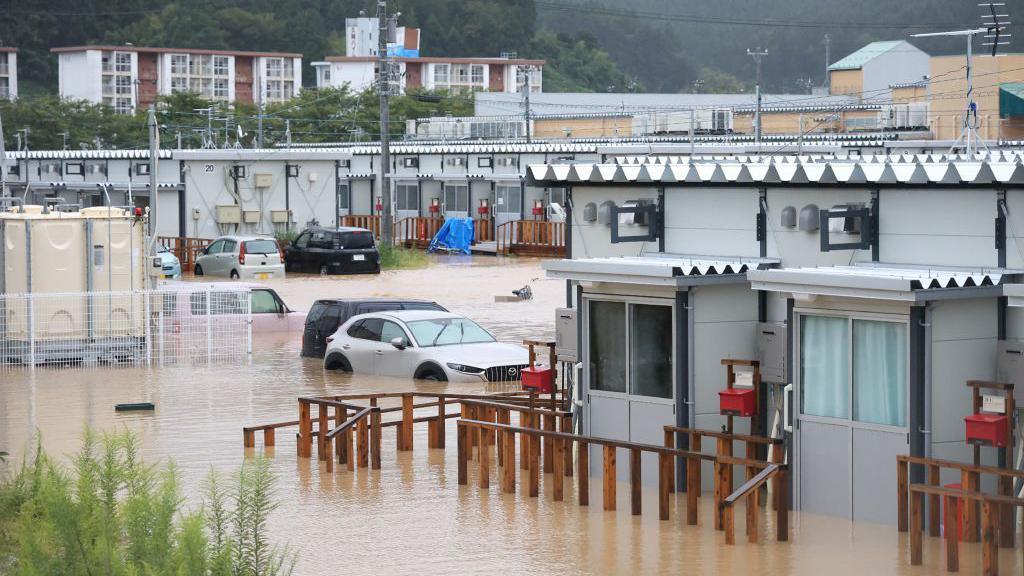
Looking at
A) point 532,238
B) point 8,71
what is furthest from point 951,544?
point 8,71

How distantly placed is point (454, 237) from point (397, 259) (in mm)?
6956

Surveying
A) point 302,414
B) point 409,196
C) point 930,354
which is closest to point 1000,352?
point 930,354

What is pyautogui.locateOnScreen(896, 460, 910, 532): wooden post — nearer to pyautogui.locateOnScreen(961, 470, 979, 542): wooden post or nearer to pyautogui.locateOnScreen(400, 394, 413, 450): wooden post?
pyautogui.locateOnScreen(961, 470, 979, 542): wooden post

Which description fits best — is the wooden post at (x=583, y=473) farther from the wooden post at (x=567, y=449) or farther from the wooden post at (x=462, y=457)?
the wooden post at (x=462, y=457)

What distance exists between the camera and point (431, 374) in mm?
26281

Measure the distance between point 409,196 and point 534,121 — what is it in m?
27.5

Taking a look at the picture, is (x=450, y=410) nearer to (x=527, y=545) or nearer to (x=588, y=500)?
(x=588, y=500)

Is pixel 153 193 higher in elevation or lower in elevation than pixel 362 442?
higher

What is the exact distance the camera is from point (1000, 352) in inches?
602

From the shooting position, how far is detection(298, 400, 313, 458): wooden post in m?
19.9

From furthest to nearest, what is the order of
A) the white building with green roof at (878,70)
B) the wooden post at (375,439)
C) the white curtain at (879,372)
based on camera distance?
the white building with green roof at (878,70) → the wooden post at (375,439) → the white curtain at (879,372)

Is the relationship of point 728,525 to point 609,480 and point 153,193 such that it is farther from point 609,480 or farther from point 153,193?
point 153,193

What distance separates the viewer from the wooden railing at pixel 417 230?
62688mm

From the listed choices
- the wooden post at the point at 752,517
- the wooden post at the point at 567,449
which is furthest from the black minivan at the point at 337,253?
the wooden post at the point at 752,517
